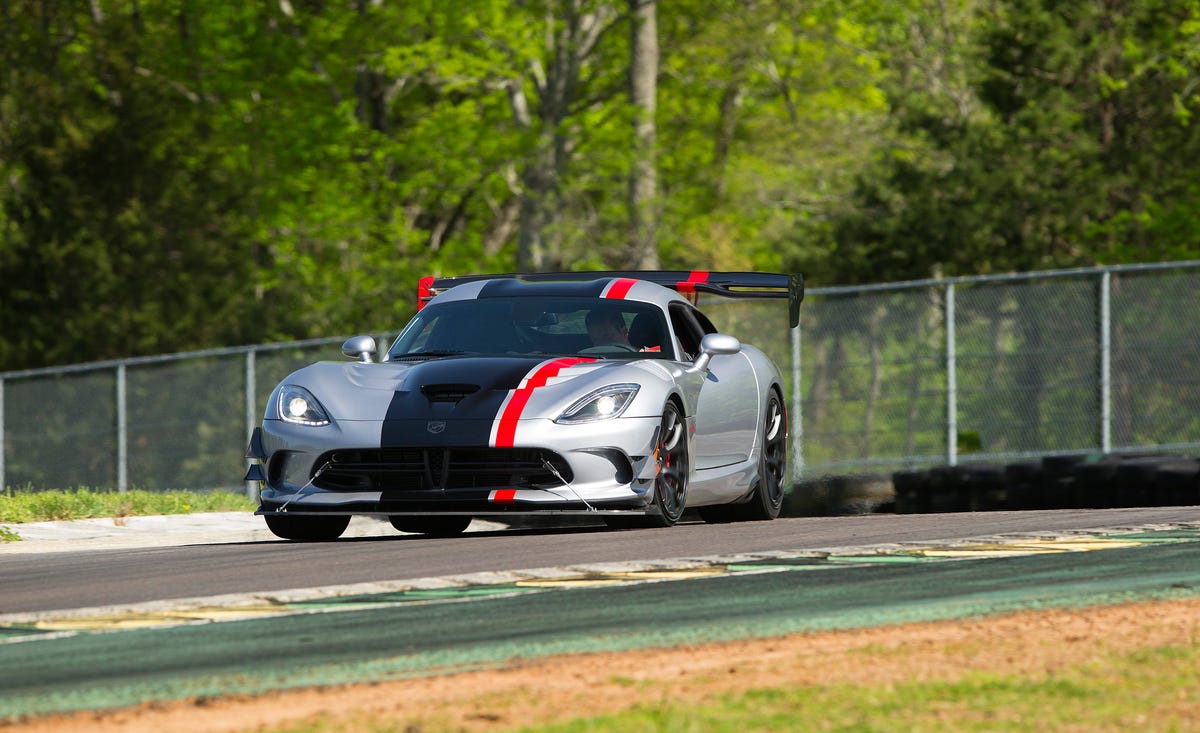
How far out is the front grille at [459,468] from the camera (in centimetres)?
1077

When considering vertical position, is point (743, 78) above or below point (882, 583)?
above

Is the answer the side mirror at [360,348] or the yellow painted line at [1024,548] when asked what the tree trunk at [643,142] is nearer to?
the side mirror at [360,348]

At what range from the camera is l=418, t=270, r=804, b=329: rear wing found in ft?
44.2

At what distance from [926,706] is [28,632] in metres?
3.49

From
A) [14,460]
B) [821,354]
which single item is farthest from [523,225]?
[821,354]

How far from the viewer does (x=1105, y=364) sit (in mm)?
19750

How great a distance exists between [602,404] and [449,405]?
84 cm

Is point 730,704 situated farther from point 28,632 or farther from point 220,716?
point 28,632

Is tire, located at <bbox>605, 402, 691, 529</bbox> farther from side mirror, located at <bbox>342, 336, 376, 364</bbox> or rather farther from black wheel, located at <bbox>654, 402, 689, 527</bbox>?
side mirror, located at <bbox>342, 336, 376, 364</bbox>

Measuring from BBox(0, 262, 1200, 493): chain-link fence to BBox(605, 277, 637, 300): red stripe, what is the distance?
26.1 feet

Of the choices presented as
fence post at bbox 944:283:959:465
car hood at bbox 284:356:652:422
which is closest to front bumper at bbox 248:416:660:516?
car hood at bbox 284:356:652:422

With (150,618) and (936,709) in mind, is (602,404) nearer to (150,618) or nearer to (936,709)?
(150,618)

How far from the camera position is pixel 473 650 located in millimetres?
6363

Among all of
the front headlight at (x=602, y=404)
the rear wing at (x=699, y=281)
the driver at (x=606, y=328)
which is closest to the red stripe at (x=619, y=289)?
the driver at (x=606, y=328)
